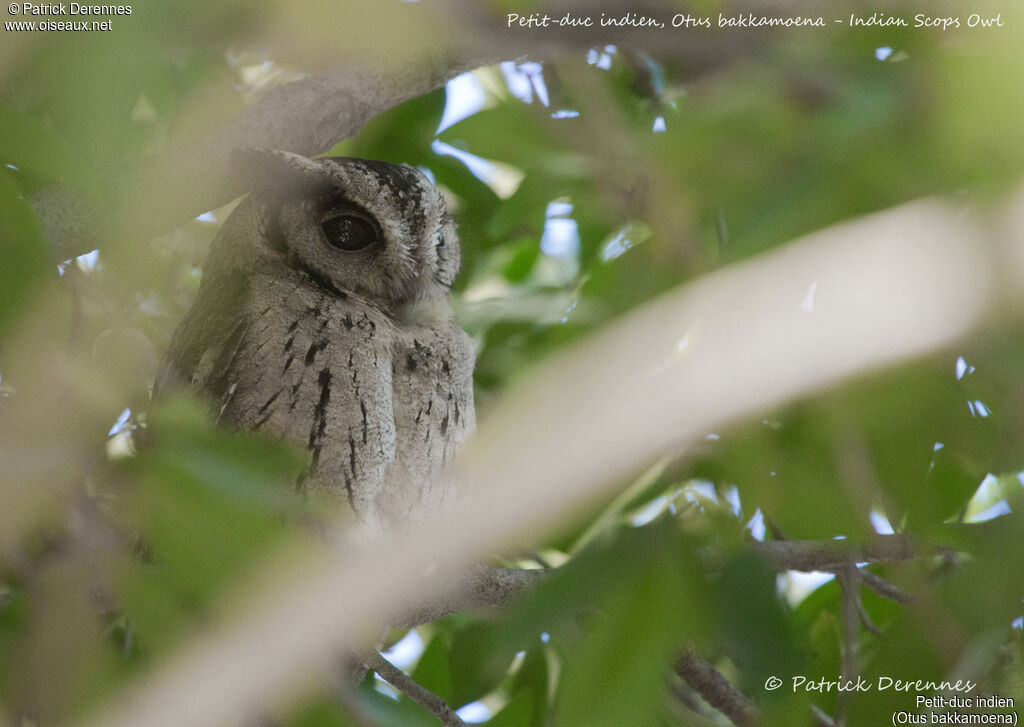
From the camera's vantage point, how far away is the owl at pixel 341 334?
149cm

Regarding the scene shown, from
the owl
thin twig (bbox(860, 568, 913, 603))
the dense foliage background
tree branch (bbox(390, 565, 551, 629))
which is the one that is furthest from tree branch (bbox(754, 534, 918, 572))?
the owl

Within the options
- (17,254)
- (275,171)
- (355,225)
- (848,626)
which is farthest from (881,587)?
(17,254)

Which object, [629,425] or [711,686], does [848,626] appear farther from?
[629,425]

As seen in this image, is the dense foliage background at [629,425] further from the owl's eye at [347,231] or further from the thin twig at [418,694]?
the owl's eye at [347,231]

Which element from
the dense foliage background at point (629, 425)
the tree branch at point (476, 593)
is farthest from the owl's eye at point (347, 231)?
the tree branch at point (476, 593)

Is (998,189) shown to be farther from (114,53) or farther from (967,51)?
(114,53)

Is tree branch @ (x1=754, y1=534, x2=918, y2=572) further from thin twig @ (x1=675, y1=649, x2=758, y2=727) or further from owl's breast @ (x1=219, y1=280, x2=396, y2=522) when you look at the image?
owl's breast @ (x1=219, y1=280, x2=396, y2=522)

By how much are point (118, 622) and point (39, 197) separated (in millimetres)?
619

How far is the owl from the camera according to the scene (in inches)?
58.5

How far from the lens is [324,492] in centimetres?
148

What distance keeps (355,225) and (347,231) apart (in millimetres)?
20

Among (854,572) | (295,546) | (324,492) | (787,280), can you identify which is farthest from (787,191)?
(324,492)

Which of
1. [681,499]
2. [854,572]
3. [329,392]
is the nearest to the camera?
[681,499]

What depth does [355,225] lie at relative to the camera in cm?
169
